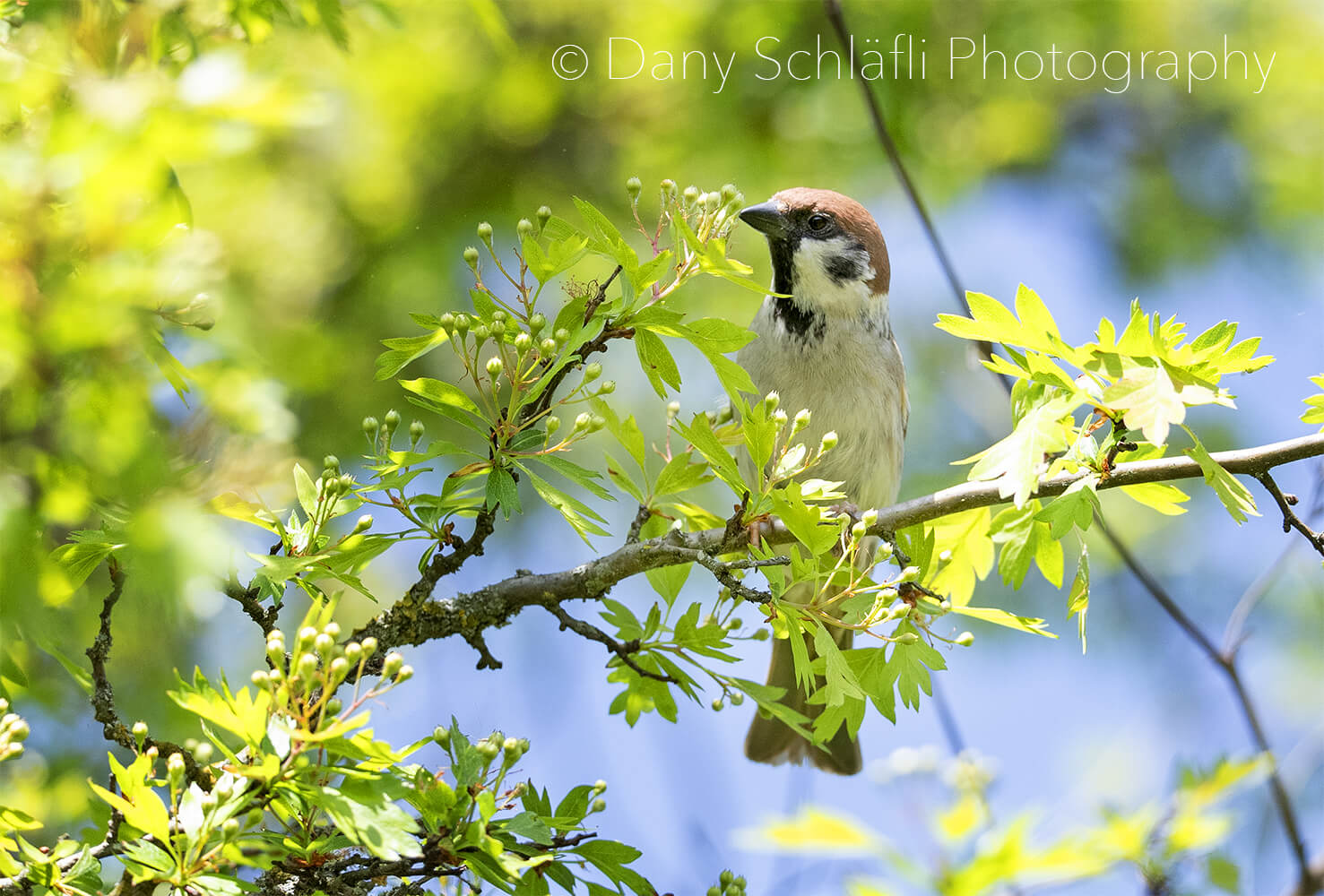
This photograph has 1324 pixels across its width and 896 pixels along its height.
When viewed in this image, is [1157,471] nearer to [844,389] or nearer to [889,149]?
[889,149]

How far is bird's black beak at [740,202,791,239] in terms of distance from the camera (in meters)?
3.62

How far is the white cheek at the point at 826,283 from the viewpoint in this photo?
3600mm

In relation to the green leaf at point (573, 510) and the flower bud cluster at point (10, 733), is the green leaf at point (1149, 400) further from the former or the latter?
the flower bud cluster at point (10, 733)

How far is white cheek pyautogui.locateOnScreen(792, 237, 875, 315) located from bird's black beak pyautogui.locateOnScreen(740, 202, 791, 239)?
8 cm

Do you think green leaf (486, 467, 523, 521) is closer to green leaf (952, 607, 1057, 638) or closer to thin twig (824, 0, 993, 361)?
green leaf (952, 607, 1057, 638)

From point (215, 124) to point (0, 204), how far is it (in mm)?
214

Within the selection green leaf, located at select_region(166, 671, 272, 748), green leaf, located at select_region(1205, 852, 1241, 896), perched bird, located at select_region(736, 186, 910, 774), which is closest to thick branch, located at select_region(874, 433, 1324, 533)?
green leaf, located at select_region(1205, 852, 1241, 896)

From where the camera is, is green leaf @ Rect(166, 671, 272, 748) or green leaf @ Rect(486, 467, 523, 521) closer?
green leaf @ Rect(166, 671, 272, 748)

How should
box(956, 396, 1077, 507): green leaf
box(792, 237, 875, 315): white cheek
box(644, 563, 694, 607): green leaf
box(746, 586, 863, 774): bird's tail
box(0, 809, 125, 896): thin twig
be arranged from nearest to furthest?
1. box(0, 809, 125, 896): thin twig
2. box(956, 396, 1077, 507): green leaf
3. box(644, 563, 694, 607): green leaf
4. box(746, 586, 863, 774): bird's tail
5. box(792, 237, 875, 315): white cheek

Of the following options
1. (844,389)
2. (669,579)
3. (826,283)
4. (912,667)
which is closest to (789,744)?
(844,389)

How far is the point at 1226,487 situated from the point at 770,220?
2.10 m

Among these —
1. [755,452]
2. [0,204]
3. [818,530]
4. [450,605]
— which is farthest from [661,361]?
[0,204]

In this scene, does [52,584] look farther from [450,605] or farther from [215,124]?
[450,605]

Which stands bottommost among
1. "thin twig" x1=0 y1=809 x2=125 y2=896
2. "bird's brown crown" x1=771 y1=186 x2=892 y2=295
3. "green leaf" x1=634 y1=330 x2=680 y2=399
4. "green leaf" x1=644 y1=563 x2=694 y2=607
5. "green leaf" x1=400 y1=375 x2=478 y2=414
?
"thin twig" x1=0 y1=809 x2=125 y2=896
